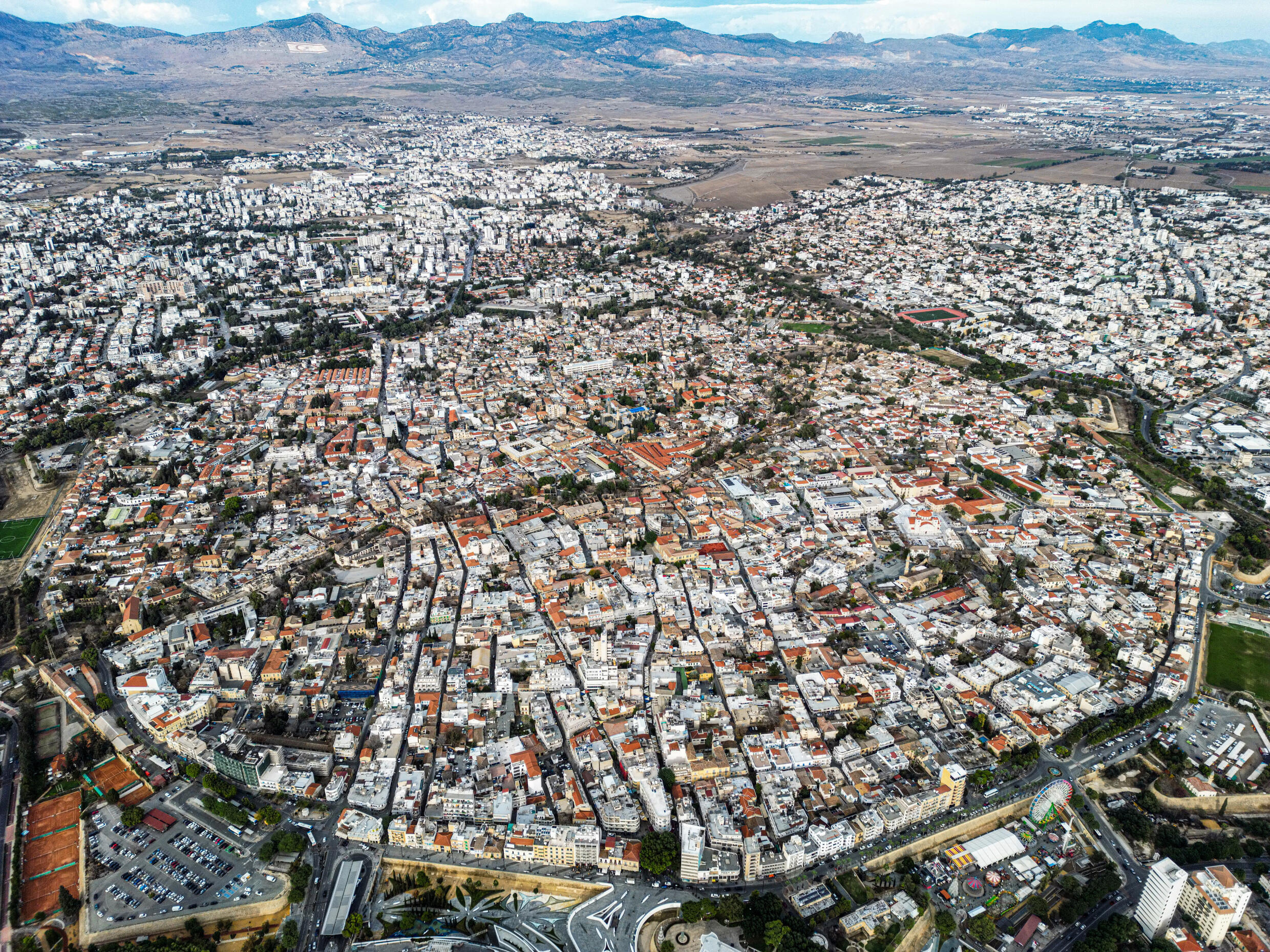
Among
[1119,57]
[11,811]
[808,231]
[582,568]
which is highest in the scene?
[1119,57]

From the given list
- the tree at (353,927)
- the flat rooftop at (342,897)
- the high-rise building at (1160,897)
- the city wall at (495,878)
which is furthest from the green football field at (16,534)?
the high-rise building at (1160,897)

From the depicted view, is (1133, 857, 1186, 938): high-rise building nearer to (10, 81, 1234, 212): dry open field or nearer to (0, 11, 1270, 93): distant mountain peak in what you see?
(10, 81, 1234, 212): dry open field

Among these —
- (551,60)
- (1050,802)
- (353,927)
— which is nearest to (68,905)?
(353,927)

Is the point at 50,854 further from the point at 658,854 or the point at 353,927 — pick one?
the point at 658,854

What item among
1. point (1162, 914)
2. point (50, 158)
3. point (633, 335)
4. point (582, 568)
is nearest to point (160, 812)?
point (582, 568)

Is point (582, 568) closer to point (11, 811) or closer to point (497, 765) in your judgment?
point (497, 765)

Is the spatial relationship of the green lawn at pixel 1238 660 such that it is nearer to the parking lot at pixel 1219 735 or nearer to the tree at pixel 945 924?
the parking lot at pixel 1219 735
